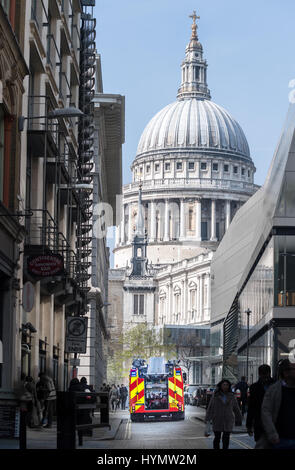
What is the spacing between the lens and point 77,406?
70.9 feet

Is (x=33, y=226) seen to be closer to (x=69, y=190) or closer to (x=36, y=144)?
(x=36, y=144)

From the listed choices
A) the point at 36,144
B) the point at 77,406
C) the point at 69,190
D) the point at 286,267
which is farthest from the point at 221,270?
the point at 77,406

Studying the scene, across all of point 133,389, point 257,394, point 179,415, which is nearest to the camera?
point 257,394

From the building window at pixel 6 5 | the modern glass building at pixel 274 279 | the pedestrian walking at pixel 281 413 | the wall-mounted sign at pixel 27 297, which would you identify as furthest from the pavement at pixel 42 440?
the modern glass building at pixel 274 279

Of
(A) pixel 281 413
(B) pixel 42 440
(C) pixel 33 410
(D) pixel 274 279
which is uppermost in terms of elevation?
(D) pixel 274 279

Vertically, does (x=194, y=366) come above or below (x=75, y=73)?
below

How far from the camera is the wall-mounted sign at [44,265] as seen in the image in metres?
27.7

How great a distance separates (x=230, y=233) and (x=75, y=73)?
208 feet

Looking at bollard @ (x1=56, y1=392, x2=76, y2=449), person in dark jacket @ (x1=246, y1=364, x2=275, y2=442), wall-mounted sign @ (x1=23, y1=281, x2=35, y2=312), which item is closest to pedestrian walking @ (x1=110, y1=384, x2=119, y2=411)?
wall-mounted sign @ (x1=23, y1=281, x2=35, y2=312)

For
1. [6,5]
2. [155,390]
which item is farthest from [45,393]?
[155,390]

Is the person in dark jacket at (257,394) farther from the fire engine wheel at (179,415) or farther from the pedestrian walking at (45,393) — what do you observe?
the fire engine wheel at (179,415)

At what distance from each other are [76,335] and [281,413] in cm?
1825

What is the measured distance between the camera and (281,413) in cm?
1216

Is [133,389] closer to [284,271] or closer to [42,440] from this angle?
[284,271]
